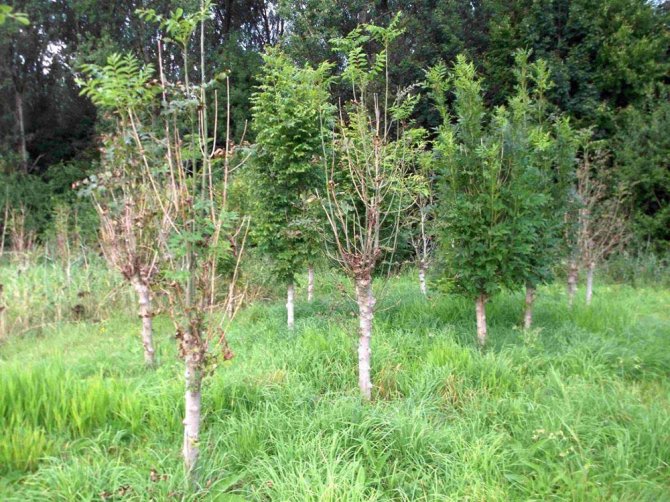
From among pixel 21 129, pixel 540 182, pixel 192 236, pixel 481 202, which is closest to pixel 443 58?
pixel 540 182

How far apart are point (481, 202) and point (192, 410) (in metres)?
3.71

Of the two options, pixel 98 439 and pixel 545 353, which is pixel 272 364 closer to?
pixel 98 439

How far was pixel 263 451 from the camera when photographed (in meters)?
3.14

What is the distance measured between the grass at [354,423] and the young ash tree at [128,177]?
904 mm

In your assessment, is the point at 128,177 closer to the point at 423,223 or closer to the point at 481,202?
the point at 481,202

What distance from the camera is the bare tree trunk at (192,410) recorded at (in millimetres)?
2809

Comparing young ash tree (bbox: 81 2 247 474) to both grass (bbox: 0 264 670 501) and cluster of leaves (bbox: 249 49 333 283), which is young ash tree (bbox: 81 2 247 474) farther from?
cluster of leaves (bbox: 249 49 333 283)

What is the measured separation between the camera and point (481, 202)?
5188 millimetres

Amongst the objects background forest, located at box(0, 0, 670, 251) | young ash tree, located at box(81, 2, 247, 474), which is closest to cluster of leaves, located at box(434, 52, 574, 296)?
young ash tree, located at box(81, 2, 247, 474)

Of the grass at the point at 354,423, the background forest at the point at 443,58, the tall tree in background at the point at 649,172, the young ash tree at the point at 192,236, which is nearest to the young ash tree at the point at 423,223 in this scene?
the grass at the point at 354,423

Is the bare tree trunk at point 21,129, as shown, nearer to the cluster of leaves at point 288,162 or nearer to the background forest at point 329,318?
the background forest at point 329,318

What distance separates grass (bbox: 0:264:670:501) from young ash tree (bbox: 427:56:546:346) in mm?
742

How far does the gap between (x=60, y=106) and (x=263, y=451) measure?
22.3 meters

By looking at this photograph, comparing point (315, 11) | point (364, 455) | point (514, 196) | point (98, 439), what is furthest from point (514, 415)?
point (315, 11)
